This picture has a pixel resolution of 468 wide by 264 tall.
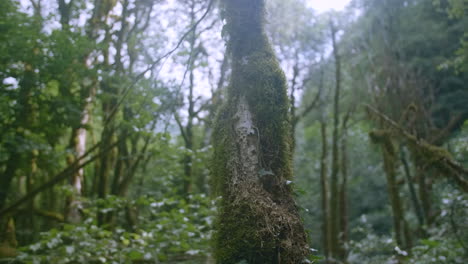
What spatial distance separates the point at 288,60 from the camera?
1617 centimetres

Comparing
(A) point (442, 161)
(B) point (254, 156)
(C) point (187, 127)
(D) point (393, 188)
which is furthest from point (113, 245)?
(D) point (393, 188)

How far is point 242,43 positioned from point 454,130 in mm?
14888

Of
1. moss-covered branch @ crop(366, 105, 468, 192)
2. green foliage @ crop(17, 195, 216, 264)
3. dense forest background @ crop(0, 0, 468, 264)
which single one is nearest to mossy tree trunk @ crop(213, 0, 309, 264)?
dense forest background @ crop(0, 0, 468, 264)

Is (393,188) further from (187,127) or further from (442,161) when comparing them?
(187,127)

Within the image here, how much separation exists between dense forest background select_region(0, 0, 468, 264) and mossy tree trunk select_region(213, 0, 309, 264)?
0.43ft

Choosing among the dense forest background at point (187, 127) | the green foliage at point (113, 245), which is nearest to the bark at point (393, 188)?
the dense forest background at point (187, 127)

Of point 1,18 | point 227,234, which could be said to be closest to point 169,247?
point 227,234

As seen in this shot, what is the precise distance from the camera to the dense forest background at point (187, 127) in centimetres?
561

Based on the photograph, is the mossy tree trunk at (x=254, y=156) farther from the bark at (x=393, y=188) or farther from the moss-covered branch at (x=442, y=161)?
the bark at (x=393, y=188)

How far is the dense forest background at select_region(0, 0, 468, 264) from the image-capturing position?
5613mm

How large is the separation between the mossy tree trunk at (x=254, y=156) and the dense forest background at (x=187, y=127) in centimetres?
13

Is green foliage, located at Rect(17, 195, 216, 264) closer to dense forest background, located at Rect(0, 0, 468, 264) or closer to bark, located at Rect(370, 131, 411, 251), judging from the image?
dense forest background, located at Rect(0, 0, 468, 264)

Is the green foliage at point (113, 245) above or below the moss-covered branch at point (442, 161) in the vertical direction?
below

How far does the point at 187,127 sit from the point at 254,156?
→ 10.6m
